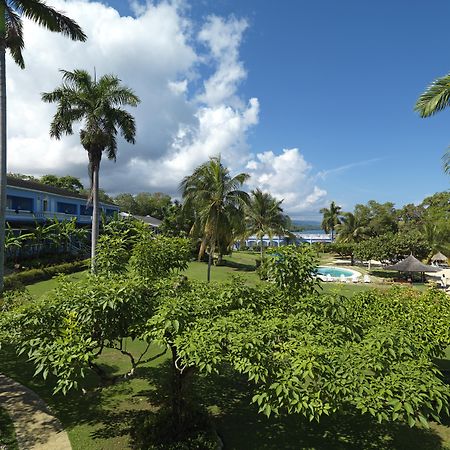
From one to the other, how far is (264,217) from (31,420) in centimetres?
3225

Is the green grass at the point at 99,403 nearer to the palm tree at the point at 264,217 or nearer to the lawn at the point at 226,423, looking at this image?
the lawn at the point at 226,423

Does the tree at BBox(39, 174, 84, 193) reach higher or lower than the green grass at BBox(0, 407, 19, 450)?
higher

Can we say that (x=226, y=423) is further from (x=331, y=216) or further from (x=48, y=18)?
(x=331, y=216)

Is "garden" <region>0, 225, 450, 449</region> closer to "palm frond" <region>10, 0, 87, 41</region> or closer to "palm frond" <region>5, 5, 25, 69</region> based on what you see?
"palm frond" <region>10, 0, 87, 41</region>

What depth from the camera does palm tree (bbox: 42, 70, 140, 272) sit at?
19.8 meters

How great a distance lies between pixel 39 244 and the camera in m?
28.7

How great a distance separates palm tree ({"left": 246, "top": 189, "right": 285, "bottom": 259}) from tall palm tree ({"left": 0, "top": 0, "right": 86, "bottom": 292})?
1074 inches

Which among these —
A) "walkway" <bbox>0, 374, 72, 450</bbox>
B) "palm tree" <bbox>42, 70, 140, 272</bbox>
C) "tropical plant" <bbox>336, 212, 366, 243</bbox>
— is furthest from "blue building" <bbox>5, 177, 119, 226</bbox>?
"tropical plant" <bbox>336, 212, 366, 243</bbox>

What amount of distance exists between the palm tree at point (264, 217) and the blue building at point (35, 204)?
1694cm

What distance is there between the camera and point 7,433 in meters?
7.50

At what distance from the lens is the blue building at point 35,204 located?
96.9 ft

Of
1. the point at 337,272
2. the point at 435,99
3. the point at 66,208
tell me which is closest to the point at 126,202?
the point at 66,208

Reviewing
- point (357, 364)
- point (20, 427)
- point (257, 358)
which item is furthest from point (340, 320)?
point (20, 427)

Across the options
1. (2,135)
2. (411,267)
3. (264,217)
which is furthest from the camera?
(264,217)
